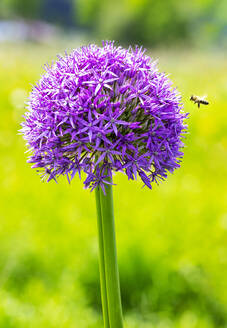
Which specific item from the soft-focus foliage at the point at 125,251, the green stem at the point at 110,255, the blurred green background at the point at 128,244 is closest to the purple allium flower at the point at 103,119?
the green stem at the point at 110,255

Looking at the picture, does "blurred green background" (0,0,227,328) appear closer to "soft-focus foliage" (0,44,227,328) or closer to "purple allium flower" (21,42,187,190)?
"soft-focus foliage" (0,44,227,328)

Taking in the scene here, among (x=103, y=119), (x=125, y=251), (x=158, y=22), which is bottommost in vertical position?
(x=103, y=119)

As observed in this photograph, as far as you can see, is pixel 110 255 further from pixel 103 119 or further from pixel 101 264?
pixel 103 119

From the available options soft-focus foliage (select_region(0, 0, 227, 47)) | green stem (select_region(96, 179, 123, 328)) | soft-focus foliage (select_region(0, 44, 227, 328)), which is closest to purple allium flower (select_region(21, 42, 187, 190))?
green stem (select_region(96, 179, 123, 328))

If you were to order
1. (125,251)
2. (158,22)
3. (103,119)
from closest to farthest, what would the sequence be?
1. (103,119)
2. (125,251)
3. (158,22)

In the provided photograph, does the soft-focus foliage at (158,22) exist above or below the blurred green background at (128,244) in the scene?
above

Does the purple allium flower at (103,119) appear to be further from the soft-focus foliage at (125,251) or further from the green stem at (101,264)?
the soft-focus foliage at (125,251)

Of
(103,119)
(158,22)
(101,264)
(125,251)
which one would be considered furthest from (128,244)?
(158,22)
